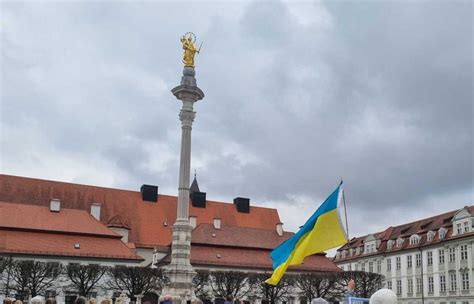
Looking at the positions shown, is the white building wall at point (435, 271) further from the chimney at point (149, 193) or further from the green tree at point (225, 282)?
the chimney at point (149, 193)

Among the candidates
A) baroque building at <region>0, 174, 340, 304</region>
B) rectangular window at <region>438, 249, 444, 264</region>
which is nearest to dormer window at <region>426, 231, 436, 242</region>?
rectangular window at <region>438, 249, 444, 264</region>

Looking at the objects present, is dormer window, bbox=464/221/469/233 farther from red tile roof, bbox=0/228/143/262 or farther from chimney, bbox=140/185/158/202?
chimney, bbox=140/185/158/202

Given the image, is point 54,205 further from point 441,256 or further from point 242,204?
point 441,256

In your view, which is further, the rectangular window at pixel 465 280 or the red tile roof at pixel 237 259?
the red tile roof at pixel 237 259

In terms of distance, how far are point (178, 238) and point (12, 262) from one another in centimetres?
1669

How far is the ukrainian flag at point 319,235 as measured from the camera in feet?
50.4

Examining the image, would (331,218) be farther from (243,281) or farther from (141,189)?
(141,189)

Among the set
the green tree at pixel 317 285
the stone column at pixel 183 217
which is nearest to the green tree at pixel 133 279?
the stone column at pixel 183 217

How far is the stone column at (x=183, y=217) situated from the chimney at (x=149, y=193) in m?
32.9

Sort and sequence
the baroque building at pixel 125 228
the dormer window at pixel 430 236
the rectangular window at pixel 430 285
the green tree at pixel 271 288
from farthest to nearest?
the dormer window at pixel 430 236 → the rectangular window at pixel 430 285 → the green tree at pixel 271 288 → the baroque building at pixel 125 228

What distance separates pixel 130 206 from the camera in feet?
246

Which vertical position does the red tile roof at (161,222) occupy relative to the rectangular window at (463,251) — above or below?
above

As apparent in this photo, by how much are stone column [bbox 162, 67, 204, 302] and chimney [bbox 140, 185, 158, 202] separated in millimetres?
32896

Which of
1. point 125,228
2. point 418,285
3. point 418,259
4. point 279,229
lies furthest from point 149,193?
point 418,285
